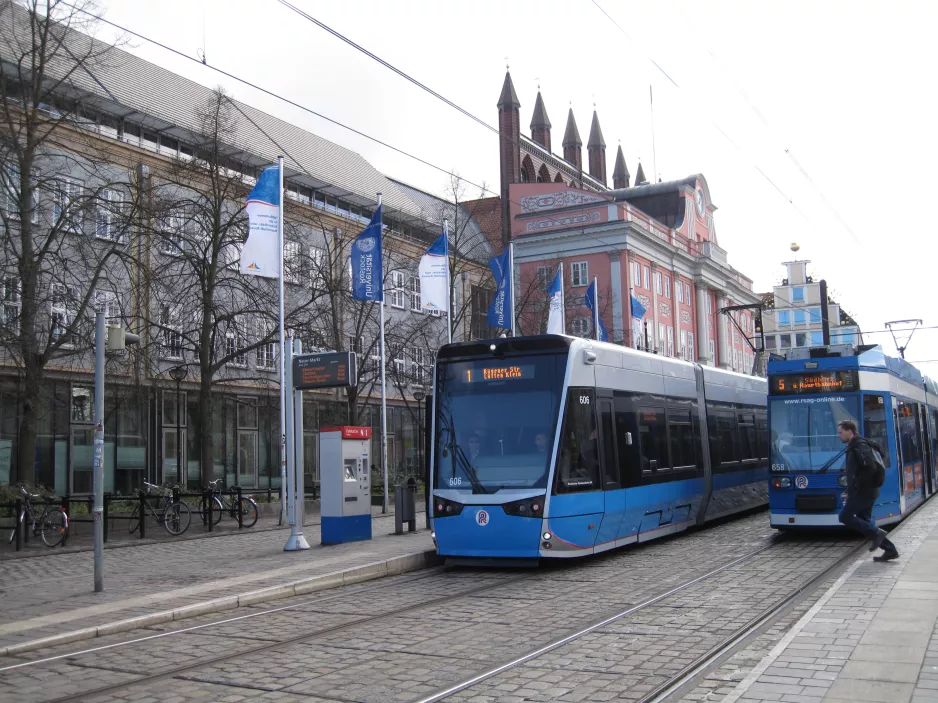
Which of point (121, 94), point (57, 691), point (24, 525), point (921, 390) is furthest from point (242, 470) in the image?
point (57, 691)

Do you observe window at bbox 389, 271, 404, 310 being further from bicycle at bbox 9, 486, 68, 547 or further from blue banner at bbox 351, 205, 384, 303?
bicycle at bbox 9, 486, 68, 547

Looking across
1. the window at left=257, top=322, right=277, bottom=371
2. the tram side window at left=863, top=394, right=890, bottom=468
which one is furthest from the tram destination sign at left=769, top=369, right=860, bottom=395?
the window at left=257, top=322, right=277, bottom=371

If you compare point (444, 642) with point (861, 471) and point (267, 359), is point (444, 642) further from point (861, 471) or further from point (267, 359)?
point (267, 359)

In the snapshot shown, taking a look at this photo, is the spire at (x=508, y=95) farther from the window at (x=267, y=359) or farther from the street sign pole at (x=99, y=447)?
the street sign pole at (x=99, y=447)

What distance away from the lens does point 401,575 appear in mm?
14195

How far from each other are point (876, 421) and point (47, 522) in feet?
50.5

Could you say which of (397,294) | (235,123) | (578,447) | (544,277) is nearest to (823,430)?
(578,447)

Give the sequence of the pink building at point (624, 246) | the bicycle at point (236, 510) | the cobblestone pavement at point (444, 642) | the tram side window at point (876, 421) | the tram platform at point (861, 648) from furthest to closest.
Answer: the pink building at point (624, 246) → the bicycle at point (236, 510) → the tram side window at point (876, 421) → the cobblestone pavement at point (444, 642) → the tram platform at point (861, 648)

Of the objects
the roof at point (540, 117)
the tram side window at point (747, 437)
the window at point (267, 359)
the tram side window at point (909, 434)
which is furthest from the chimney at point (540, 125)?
the tram side window at point (909, 434)

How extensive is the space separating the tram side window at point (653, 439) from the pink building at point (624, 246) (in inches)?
1185

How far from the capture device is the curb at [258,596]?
9.42 metres

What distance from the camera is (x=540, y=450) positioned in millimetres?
13430

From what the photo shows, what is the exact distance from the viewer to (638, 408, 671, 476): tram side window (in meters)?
15.9

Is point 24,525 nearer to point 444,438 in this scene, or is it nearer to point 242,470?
point 444,438
